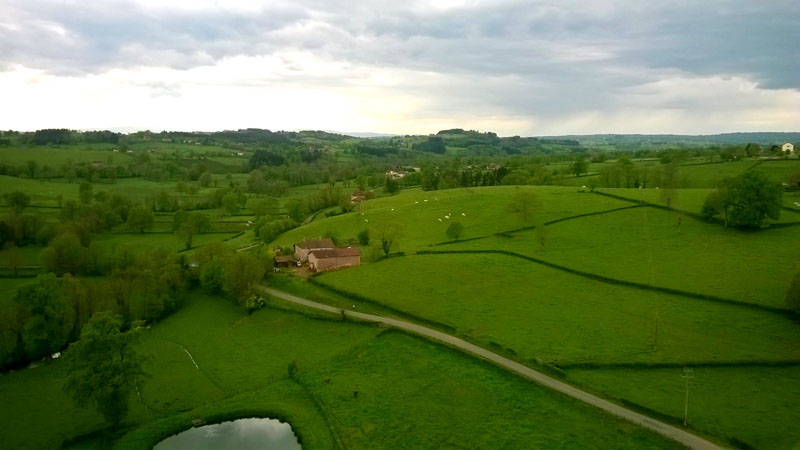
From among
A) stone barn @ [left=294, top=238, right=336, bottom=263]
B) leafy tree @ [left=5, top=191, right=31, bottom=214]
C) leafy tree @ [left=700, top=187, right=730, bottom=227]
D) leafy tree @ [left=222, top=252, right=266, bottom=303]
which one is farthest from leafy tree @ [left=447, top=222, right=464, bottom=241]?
leafy tree @ [left=5, top=191, right=31, bottom=214]

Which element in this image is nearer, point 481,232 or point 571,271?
point 571,271

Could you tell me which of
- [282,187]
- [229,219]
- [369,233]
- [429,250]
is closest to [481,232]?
[429,250]

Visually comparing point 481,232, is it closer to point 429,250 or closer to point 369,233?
point 429,250

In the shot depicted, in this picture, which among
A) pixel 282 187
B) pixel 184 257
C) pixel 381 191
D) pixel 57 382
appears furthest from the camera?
pixel 282 187

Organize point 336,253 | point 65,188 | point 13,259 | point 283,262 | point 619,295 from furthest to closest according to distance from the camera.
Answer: point 65,188, point 283,262, point 13,259, point 336,253, point 619,295

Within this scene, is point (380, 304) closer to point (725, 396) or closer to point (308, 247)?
point (308, 247)

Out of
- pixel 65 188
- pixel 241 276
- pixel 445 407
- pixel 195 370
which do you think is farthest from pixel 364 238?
pixel 65 188
